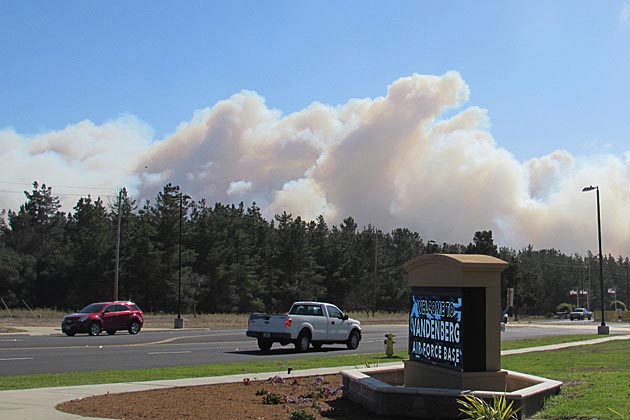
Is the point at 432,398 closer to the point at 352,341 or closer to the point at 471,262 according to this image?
the point at 471,262

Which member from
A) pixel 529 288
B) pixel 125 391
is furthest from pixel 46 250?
pixel 125 391

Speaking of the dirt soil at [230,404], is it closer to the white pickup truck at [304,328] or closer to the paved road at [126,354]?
the paved road at [126,354]

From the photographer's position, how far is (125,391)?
1300cm

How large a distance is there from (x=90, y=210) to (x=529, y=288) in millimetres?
70700

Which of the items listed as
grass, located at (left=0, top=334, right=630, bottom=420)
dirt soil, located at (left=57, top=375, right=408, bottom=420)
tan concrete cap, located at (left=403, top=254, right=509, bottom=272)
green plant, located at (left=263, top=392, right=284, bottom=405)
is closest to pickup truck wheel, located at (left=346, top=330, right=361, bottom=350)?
grass, located at (left=0, top=334, right=630, bottom=420)

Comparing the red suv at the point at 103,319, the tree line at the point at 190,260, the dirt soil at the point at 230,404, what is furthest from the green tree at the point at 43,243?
the dirt soil at the point at 230,404

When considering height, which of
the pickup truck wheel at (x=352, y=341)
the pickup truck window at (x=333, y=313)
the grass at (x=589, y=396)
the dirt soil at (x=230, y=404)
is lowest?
the pickup truck wheel at (x=352, y=341)

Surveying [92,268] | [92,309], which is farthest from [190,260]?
[92,309]

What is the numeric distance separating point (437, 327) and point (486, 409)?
2275 millimetres

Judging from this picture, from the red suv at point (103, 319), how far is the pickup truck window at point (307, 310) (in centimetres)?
1332

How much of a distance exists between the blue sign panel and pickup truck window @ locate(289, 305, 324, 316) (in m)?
15.1

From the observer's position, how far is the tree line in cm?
8569

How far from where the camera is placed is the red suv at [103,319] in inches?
1410

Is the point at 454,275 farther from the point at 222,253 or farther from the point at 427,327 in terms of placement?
the point at 222,253
